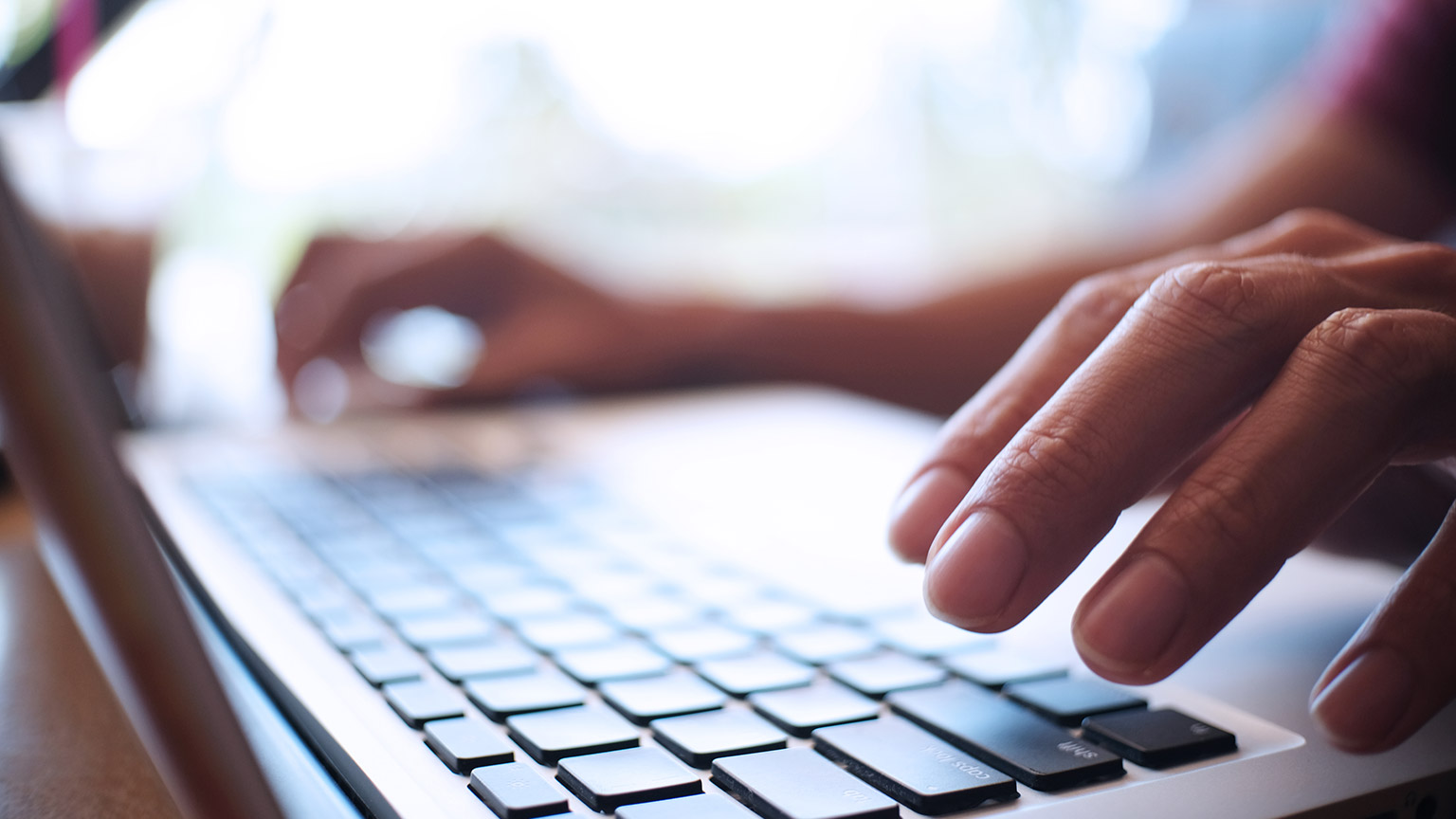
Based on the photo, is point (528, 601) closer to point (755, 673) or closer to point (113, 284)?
point (755, 673)

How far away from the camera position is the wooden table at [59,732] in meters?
0.27

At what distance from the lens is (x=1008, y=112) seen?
184 cm

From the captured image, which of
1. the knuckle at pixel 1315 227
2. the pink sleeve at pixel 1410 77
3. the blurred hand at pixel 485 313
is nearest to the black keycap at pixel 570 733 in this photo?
the knuckle at pixel 1315 227

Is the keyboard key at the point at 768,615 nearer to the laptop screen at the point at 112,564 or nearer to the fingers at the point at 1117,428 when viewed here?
the fingers at the point at 1117,428

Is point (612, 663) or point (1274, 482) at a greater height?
point (1274, 482)

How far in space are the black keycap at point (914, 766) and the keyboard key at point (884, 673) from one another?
0.08 feet

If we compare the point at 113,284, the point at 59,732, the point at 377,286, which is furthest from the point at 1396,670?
the point at 113,284

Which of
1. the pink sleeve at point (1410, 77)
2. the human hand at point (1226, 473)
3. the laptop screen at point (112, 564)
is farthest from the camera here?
the pink sleeve at point (1410, 77)

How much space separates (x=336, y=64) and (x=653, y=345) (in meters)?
0.74

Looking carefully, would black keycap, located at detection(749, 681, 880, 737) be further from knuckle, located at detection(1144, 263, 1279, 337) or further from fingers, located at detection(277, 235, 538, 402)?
fingers, located at detection(277, 235, 538, 402)

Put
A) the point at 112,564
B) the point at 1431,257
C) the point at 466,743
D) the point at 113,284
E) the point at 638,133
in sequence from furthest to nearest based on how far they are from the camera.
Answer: the point at 638,133, the point at 113,284, the point at 1431,257, the point at 466,743, the point at 112,564

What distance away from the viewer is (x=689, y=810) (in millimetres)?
226

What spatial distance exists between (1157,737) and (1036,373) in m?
0.15

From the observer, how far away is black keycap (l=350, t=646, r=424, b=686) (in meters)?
0.30
